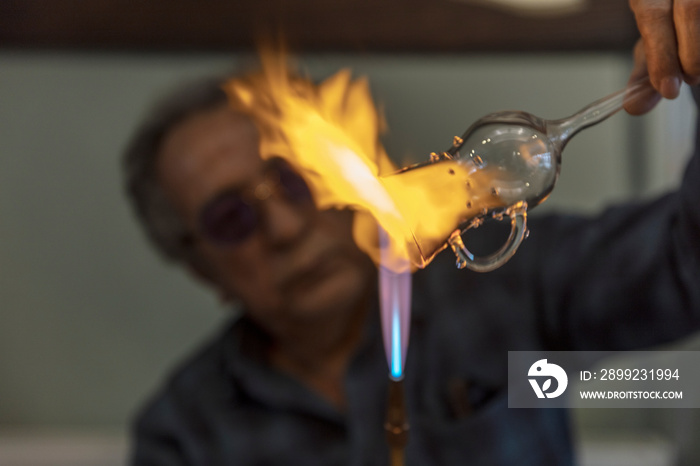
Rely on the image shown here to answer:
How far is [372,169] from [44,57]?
1434 millimetres

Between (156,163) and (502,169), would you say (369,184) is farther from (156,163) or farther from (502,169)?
(156,163)

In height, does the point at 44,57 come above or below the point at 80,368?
above

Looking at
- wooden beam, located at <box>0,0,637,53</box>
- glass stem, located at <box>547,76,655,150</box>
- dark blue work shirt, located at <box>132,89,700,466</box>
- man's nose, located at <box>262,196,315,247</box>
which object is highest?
wooden beam, located at <box>0,0,637,53</box>

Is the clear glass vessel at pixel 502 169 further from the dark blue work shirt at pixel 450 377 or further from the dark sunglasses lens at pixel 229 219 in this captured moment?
the dark sunglasses lens at pixel 229 219

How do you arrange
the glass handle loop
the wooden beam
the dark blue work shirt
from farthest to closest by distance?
the wooden beam
the dark blue work shirt
the glass handle loop

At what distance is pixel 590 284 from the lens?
3.08ft

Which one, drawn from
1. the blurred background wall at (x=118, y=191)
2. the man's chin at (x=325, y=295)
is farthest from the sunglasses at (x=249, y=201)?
the blurred background wall at (x=118, y=191)

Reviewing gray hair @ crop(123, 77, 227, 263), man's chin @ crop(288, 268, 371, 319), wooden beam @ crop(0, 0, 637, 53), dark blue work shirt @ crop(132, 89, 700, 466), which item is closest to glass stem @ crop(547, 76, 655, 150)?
dark blue work shirt @ crop(132, 89, 700, 466)

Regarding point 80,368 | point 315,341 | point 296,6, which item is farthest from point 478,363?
point 80,368

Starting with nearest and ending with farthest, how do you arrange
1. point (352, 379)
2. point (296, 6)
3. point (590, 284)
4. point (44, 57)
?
point (590, 284)
point (352, 379)
point (296, 6)
point (44, 57)

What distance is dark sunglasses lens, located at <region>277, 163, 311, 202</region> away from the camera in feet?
3.56

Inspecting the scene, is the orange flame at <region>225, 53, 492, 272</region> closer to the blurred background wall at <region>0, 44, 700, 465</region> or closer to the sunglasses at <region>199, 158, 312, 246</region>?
the sunglasses at <region>199, 158, 312, 246</region>

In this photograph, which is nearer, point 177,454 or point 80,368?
point 177,454

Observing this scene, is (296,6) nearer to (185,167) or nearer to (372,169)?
(185,167)
